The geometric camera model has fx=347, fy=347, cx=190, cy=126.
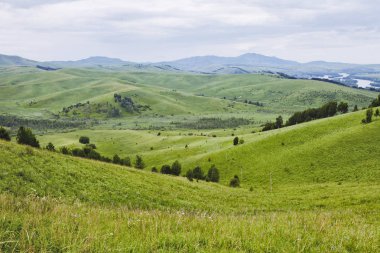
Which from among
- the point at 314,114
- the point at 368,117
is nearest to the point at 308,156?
the point at 368,117

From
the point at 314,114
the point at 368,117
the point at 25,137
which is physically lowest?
the point at 314,114

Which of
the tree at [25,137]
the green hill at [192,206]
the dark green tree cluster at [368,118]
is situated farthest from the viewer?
the dark green tree cluster at [368,118]

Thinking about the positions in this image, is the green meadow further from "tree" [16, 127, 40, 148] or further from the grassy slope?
"tree" [16, 127, 40, 148]

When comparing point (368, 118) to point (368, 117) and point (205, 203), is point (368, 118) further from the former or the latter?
point (205, 203)

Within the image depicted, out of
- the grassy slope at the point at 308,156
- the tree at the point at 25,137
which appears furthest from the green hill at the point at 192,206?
the tree at the point at 25,137

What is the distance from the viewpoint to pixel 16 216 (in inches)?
338

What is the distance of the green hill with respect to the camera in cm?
791

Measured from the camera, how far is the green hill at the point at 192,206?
7.91m

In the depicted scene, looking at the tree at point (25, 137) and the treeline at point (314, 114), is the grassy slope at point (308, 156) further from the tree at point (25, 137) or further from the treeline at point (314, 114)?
the tree at point (25, 137)

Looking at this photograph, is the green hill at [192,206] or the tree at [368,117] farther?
the tree at [368,117]

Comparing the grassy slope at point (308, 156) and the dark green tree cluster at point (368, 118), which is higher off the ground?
the dark green tree cluster at point (368, 118)

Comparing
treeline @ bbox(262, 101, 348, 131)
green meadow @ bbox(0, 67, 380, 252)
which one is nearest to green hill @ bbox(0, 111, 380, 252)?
green meadow @ bbox(0, 67, 380, 252)

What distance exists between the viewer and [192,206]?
111ft

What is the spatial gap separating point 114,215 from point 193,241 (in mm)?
3641
